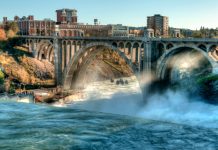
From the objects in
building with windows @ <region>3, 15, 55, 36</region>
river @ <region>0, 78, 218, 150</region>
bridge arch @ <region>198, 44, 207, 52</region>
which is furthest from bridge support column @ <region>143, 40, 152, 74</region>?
building with windows @ <region>3, 15, 55, 36</region>

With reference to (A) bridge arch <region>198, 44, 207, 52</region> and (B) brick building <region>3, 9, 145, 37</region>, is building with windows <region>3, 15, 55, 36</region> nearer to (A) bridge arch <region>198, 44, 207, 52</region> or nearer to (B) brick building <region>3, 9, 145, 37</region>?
(B) brick building <region>3, 9, 145, 37</region>

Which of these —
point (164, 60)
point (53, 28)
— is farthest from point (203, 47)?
point (53, 28)

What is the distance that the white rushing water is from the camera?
5842 cm

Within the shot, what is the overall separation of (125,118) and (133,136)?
6.58m

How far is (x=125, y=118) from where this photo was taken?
39.1 meters

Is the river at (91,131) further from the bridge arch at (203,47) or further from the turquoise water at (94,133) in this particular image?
the bridge arch at (203,47)

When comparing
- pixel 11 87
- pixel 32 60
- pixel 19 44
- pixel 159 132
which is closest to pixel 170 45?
pixel 159 132

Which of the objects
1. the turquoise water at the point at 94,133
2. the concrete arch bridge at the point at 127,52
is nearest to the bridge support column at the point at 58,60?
the concrete arch bridge at the point at 127,52

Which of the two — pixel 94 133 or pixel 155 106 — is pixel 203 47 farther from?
pixel 94 133

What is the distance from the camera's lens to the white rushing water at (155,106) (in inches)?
2300

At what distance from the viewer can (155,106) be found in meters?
72.7

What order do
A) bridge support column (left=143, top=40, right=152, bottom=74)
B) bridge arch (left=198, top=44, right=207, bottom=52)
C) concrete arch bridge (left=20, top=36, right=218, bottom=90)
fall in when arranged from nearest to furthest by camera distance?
bridge arch (left=198, top=44, right=207, bottom=52), concrete arch bridge (left=20, top=36, right=218, bottom=90), bridge support column (left=143, top=40, right=152, bottom=74)

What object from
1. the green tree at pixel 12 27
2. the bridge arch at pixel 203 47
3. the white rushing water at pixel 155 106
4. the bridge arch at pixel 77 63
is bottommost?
the white rushing water at pixel 155 106

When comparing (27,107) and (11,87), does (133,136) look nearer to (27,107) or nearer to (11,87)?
(27,107)
